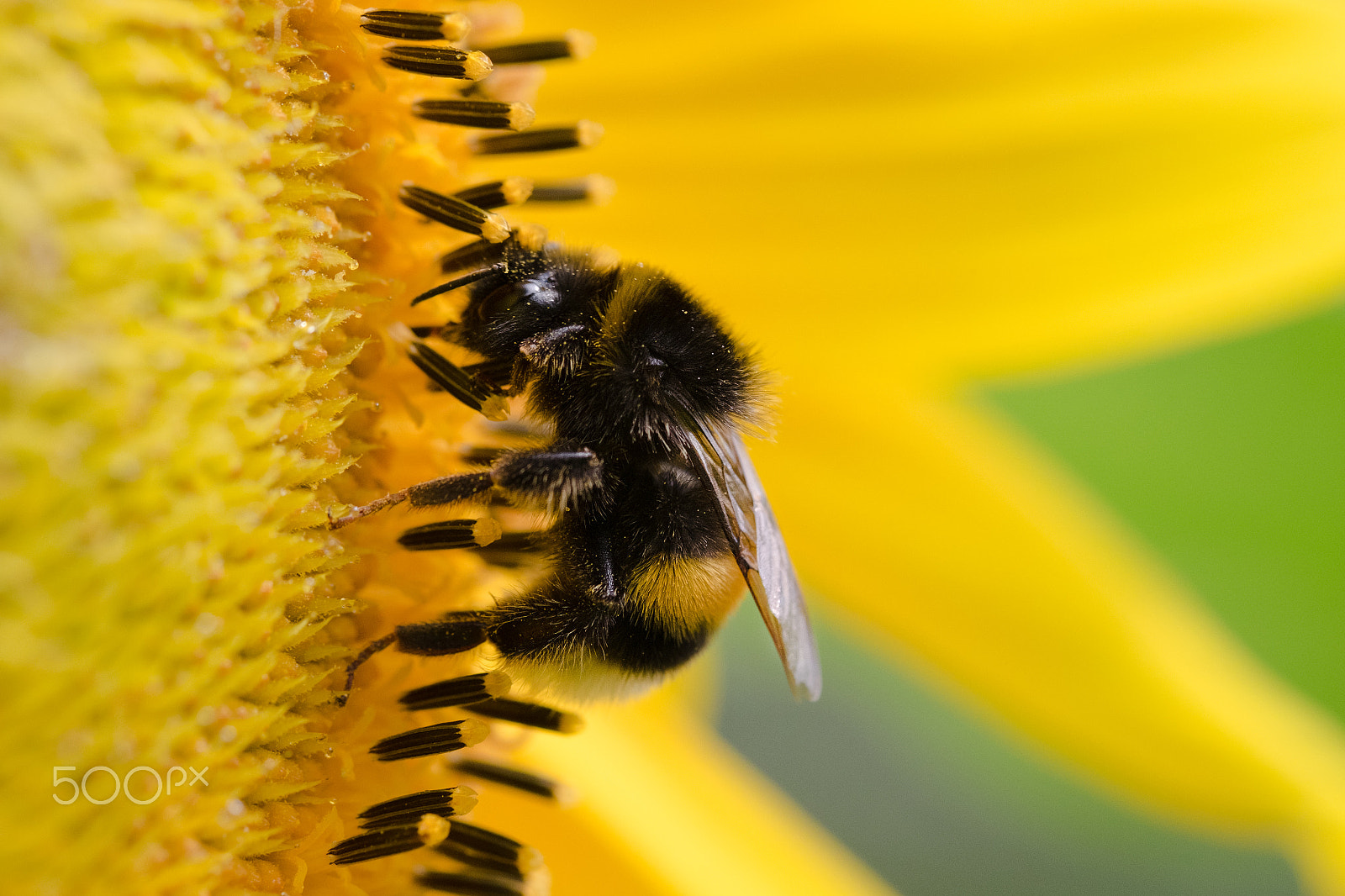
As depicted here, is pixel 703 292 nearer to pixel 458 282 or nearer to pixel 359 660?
pixel 458 282

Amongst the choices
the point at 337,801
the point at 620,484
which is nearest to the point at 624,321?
the point at 620,484

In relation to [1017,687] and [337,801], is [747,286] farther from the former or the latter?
[337,801]

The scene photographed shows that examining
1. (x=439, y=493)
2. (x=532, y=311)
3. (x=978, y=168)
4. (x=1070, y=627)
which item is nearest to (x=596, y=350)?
(x=532, y=311)

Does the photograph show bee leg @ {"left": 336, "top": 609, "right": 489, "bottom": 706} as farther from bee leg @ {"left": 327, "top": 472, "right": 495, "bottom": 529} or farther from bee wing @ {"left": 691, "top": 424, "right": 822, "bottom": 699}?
bee wing @ {"left": 691, "top": 424, "right": 822, "bottom": 699}

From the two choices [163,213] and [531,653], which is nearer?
[163,213]

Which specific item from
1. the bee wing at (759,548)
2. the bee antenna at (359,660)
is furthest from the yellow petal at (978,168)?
the bee antenna at (359,660)

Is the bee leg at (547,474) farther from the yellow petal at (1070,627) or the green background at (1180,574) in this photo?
the green background at (1180,574)

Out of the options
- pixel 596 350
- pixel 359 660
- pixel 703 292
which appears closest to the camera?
pixel 359 660
